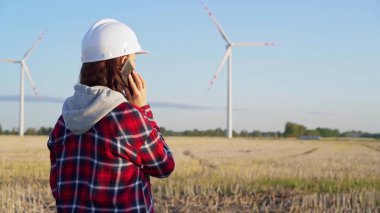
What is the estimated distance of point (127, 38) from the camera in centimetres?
267

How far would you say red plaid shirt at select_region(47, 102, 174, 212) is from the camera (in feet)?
7.83

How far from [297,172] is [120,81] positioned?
48.0ft

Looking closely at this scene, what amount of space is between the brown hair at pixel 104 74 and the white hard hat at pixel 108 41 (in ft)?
0.09

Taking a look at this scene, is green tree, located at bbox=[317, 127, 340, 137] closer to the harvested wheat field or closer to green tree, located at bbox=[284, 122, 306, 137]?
green tree, located at bbox=[284, 122, 306, 137]

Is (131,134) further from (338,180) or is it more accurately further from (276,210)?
(338,180)

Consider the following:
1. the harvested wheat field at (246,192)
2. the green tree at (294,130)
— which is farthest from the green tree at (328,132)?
the harvested wheat field at (246,192)

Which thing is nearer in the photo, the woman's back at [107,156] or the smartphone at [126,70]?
the woman's back at [107,156]

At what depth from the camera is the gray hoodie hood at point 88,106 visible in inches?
93.7

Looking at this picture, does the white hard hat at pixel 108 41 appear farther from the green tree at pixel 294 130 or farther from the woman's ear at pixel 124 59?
the green tree at pixel 294 130

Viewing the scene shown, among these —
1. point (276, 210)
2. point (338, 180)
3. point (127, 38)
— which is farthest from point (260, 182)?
point (127, 38)

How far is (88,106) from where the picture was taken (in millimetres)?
2410

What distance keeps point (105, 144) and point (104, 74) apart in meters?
0.35

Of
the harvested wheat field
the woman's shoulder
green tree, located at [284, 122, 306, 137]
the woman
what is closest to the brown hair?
the woman

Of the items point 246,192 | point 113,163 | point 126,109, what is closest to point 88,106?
point 126,109
